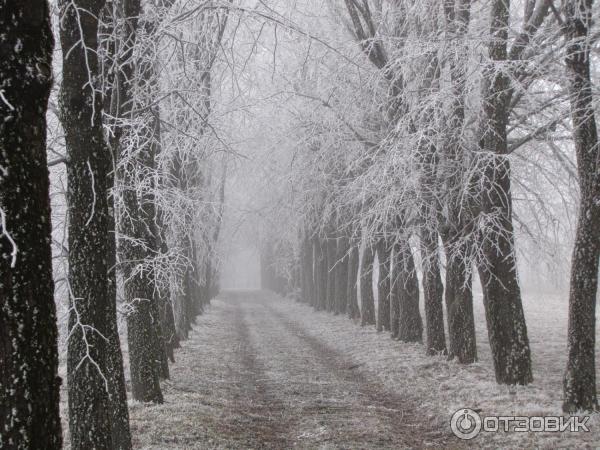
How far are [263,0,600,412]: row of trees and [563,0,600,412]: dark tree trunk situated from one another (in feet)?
0.05

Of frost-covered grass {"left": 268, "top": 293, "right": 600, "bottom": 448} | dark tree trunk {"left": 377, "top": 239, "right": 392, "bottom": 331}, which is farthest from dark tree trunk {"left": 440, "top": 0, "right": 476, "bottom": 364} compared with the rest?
dark tree trunk {"left": 377, "top": 239, "right": 392, "bottom": 331}

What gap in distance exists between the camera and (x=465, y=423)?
7.75 meters

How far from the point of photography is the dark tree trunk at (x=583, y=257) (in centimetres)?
744

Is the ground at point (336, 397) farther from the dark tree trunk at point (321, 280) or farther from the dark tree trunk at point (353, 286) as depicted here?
the dark tree trunk at point (321, 280)

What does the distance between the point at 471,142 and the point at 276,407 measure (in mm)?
6249

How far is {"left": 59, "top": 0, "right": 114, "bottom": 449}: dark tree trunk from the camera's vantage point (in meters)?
4.77

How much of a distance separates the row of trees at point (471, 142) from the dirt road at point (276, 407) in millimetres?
2365

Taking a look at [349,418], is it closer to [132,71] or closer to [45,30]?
[132,71]

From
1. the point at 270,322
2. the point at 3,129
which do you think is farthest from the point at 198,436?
the point at 270,322

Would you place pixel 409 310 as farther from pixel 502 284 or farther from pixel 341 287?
pixel 341 287

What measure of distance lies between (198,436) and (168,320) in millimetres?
6795

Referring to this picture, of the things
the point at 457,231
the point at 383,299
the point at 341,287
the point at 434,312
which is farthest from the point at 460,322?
the point at 341,287

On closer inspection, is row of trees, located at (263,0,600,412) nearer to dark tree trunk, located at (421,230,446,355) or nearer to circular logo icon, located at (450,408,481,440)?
dark tree trunk, located at (421,230,446,355)

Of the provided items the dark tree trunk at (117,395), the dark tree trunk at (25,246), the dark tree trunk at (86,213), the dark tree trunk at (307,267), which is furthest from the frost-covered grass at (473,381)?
the dark tree trunk at (307,267)
